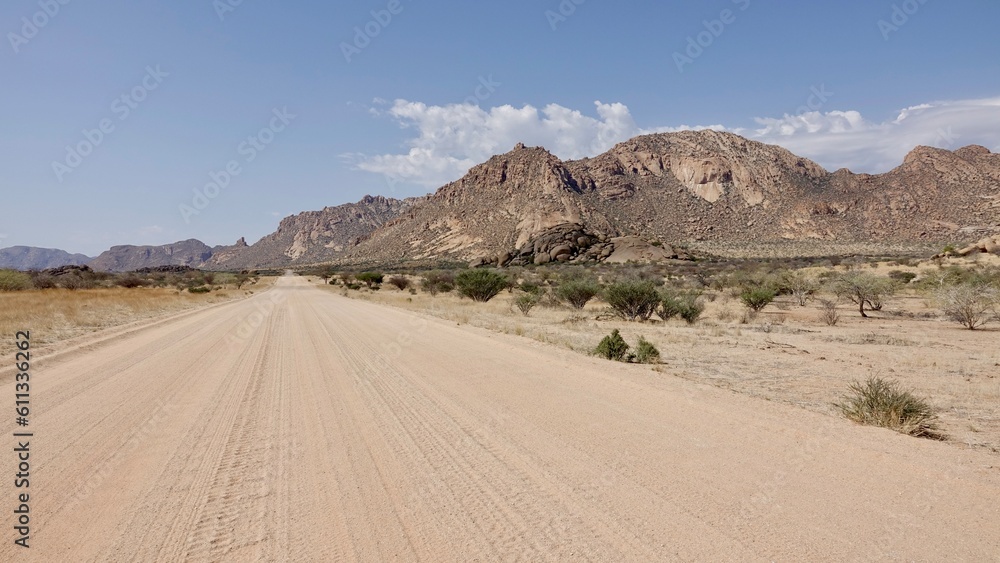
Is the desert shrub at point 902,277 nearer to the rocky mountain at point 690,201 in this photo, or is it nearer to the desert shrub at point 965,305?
the desert shrub at point 965,305

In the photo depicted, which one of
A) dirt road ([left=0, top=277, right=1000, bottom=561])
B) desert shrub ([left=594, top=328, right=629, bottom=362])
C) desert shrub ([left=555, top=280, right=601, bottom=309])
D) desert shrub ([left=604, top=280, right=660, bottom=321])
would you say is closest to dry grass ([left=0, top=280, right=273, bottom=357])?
dirt road ([left=0, top=277, right=1000, bottom=561])

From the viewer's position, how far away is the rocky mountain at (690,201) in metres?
91.6

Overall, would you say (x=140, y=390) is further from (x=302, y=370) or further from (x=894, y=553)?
(x=894, y=553)

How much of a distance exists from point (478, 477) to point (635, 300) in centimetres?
1834

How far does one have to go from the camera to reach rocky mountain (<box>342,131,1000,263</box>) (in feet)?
300

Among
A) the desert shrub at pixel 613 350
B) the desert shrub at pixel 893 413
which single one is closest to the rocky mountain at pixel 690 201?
the desert shrub at pixel 613 350

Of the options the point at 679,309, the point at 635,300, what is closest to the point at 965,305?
the point at 679,309

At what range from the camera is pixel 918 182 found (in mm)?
100500

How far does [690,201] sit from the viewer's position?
117688mm

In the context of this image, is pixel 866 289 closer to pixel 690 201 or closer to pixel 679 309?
pixel 679 309

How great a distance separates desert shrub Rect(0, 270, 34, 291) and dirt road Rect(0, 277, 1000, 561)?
47243 millimetres

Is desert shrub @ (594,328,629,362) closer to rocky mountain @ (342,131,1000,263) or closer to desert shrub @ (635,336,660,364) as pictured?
desert shrub @ (635,336,660,364)

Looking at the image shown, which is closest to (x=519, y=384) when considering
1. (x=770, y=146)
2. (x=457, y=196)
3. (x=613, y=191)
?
(x=613, y=191)

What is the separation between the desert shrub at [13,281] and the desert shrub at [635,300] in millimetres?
49748
